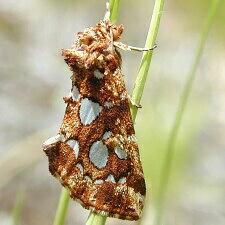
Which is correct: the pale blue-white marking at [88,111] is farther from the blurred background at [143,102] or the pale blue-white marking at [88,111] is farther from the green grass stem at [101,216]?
the blurred background at [143,102]

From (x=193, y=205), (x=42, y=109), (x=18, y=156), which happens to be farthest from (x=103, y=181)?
(x=42, y=109)

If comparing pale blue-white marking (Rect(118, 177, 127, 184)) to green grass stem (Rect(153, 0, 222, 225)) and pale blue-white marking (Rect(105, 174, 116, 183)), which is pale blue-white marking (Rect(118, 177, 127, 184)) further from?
green grass stem (Rect(153, 0, 222, 225))

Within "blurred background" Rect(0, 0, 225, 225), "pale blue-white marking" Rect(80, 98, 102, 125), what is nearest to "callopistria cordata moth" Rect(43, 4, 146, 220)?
"pale blue-white marking" Rect(80, 98, 102, 125)

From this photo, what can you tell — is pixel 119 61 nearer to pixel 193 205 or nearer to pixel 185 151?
pixel 185 151

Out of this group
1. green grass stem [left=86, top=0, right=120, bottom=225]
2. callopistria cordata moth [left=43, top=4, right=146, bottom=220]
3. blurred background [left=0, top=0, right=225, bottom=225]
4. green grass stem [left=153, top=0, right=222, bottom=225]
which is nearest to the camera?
green grass stem [left=86, top=0, right=120, bottom=225]

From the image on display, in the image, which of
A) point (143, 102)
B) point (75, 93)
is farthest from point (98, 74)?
point (143, 102)

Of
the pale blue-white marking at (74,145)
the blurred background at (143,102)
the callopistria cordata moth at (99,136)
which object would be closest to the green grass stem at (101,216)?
the callopistria cordata moth at (99,136)
